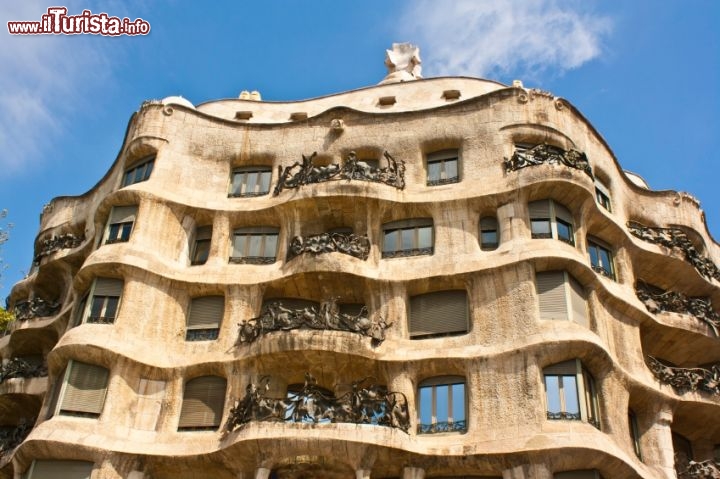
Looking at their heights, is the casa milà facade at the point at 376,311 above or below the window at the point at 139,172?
below

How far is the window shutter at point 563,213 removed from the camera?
2789 cm

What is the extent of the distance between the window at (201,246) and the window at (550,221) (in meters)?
12.0

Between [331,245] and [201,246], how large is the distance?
5722 millimetres

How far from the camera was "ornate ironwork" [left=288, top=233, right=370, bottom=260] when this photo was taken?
27.7 metres

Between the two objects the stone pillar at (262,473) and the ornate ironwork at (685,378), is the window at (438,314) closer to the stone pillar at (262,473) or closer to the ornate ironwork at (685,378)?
the stone pillar at (262,473)

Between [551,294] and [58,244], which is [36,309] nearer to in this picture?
[58,244]

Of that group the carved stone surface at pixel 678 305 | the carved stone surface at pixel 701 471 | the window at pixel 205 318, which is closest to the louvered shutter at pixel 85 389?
the window at pixel 205 318

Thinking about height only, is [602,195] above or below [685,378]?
above

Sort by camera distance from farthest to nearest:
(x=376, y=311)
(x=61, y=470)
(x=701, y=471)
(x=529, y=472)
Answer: (x=376, y=311) → (x=701, y=471) → (x=61, y=470) → (x=529, y=472)

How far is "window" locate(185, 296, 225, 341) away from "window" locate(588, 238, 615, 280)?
530 inches

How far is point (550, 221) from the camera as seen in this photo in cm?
2741

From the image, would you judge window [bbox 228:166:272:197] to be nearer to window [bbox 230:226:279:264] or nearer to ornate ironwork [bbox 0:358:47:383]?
window [bbox 230:226:279:264]

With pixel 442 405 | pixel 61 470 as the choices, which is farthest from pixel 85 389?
pixel 442 405

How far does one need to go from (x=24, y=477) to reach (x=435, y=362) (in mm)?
13428
